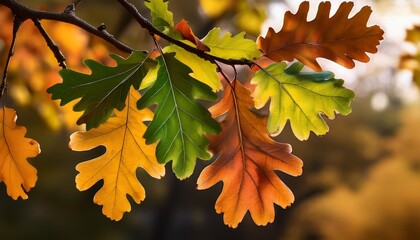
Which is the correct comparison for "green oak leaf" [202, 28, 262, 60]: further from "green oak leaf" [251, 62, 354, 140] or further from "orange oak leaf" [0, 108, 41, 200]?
"orange oak leaf" [0, 108, 41, 200]

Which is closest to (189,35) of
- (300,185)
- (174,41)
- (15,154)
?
(174,41)

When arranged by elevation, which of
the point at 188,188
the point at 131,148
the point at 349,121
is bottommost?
the point at 188,188

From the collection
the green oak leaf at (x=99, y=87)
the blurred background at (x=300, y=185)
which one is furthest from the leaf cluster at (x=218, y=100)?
the blurred background at (x=300, y=185)

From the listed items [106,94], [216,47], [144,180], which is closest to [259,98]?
[216,47]

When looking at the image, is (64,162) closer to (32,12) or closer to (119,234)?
(119,234)

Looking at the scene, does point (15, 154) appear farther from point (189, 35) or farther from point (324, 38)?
point (324, 38)
